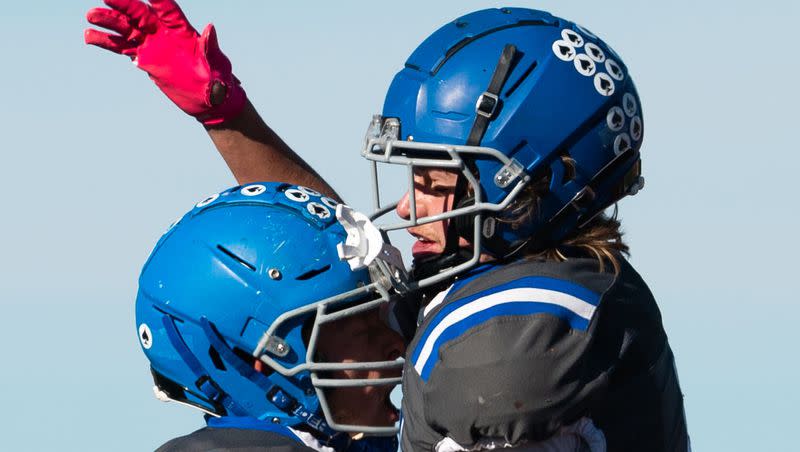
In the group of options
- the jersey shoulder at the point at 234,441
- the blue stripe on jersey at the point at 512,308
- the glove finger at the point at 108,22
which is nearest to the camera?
the blue stripe on jersey at the point at 512,308

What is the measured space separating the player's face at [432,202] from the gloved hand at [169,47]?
1.30 metres

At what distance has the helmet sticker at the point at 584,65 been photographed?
3766 mm

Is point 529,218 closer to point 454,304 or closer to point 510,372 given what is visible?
point 454,304

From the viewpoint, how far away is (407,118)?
3.79 meters

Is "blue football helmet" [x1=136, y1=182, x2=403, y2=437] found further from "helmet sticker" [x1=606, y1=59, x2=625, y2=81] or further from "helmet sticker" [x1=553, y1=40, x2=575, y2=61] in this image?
"helmet sticker" [x1=606, y1=59, x2=625, y2=81]

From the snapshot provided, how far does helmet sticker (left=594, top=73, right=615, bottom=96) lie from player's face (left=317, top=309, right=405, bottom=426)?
943 millimetres

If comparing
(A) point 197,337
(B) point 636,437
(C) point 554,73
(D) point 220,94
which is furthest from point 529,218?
(D) point 220,94

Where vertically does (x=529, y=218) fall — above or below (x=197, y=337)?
above

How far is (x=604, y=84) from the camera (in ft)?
12.4

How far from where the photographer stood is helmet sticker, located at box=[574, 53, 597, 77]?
148 inches

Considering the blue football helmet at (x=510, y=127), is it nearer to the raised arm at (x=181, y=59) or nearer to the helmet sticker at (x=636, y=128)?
the helmet sticker at (x=636, y=128)

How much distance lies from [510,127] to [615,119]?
0.35 metres

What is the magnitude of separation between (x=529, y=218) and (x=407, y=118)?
47 cm

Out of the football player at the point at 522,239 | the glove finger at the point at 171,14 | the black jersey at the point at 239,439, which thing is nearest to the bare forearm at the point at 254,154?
the glove finger at the point at 171,14
